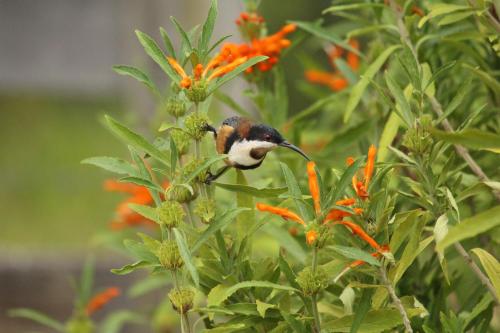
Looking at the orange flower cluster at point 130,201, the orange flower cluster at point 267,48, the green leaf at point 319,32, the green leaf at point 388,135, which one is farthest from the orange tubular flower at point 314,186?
the orange flower cluster at point 130,201

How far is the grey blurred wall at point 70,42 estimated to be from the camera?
3.82 metres

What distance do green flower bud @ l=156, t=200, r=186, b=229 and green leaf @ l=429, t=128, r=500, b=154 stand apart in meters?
0.38

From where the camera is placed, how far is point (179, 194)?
139 cm

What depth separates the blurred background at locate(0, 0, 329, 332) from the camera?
3816 millimetres

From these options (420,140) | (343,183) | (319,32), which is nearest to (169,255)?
(343,183)

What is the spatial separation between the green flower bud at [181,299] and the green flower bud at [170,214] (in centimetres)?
10

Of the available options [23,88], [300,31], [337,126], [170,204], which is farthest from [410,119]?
[23,88]

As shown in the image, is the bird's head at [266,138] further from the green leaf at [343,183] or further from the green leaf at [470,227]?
the green leaf at [470,227]

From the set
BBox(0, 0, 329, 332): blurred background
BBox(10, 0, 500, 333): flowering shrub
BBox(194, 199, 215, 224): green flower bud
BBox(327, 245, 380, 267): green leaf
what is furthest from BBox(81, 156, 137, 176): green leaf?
BBox(0, 0, 329, 332): blurred background

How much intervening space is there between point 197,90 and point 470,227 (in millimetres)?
457

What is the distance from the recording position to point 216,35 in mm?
3357

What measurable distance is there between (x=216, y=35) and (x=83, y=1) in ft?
2.53

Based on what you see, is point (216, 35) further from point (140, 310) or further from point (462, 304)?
point (462, 304)

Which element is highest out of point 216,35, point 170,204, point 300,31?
point 216,35
